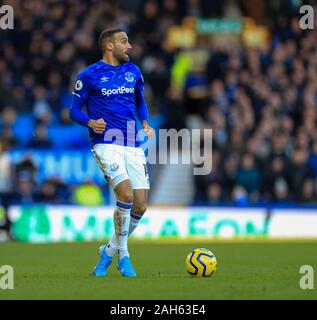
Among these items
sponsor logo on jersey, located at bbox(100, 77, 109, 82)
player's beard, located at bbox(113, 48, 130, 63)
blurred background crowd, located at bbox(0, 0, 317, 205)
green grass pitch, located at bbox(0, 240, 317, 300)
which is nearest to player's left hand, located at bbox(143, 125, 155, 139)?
sponsor logo on jersey, located at bbox(100, 77, 109, 82)

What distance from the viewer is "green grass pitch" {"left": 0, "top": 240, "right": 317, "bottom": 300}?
9883 mm

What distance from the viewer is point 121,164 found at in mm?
11625

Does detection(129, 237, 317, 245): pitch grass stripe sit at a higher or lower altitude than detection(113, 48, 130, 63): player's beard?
lower

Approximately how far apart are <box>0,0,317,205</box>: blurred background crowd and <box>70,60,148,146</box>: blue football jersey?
388 inches

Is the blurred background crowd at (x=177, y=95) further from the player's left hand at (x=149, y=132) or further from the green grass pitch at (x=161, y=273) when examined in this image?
the player's left hand at (x=149, y=132)

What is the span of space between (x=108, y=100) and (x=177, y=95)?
13873mm

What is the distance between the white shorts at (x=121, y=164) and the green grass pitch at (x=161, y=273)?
109cm

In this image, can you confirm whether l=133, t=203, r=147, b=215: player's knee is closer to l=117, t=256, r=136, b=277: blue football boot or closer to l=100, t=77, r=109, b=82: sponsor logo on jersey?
l=117, t=256, r=136, b=277: blue football boot

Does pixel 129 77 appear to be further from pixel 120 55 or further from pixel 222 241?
pixel 222 241

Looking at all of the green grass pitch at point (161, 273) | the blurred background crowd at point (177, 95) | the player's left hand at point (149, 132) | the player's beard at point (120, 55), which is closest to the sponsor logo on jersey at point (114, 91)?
the player's beard at point (120, 55)

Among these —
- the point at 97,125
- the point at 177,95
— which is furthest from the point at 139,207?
the point at 177,95
